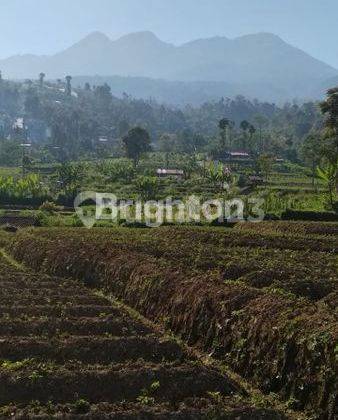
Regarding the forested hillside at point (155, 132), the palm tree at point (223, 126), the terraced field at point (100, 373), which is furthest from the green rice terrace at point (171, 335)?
the forested hillside at point (155, 132)

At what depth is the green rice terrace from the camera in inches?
443

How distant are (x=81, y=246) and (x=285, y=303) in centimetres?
1226

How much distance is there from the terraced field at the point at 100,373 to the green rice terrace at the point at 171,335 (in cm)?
3

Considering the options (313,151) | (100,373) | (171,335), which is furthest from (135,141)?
(100,373)

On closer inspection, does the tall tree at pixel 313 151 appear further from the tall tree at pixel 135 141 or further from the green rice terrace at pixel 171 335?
the green rice terrace at pixel 171 335

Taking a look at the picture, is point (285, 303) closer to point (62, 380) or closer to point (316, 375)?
point (316, 375)

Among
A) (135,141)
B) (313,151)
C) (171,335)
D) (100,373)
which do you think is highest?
(135,141)

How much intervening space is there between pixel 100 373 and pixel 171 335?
15.0 ft

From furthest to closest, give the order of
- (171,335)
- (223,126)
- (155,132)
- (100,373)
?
(155,132) → (223,126) → (171,335) → (100,373)

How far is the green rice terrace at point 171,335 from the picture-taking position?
11.3 m

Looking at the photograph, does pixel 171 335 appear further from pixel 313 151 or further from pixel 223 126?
pixel 223 126

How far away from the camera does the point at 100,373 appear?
12031mm

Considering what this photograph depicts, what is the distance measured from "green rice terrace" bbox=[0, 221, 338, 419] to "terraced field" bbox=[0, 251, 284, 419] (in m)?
0.03

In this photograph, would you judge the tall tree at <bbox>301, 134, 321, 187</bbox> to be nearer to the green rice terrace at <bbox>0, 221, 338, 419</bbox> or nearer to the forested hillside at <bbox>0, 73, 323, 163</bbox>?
the forested hillside at <bbox>0, 73, 323, 163</bbox>
